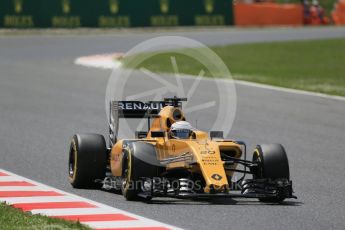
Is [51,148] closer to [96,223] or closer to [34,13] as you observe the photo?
[96,223]

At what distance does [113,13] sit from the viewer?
144 ft

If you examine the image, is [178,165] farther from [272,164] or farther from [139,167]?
[272,164]

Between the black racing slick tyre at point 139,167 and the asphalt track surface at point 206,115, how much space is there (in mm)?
149

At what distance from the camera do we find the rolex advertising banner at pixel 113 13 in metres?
41.3

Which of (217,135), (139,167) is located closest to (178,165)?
(139,167)

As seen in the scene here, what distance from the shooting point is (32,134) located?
17.7 m

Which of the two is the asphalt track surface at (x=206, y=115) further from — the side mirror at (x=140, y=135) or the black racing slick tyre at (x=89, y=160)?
the side mirror at (x=140, y=135)

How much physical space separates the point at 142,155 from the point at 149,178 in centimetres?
24

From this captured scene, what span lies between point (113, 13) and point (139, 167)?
33435 millimetres

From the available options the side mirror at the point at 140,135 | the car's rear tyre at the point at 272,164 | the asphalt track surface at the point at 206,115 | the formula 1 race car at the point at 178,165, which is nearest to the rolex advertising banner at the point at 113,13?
the asphalt track surface at the point at 206,115

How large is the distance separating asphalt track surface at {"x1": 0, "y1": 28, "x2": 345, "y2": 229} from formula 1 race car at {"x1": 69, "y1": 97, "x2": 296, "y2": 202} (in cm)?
15

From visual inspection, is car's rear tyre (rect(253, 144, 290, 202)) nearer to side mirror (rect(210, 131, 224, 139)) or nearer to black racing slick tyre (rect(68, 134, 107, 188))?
side mirror (rect(210, 131, 224, 139))

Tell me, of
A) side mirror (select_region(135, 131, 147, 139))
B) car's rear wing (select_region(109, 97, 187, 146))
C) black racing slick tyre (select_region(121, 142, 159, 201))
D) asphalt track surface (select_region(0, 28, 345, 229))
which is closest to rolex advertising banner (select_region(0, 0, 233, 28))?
asphalt track surface (select_region(0, 28, 345, 229))

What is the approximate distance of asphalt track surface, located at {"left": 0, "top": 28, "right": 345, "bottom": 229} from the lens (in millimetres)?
10383
